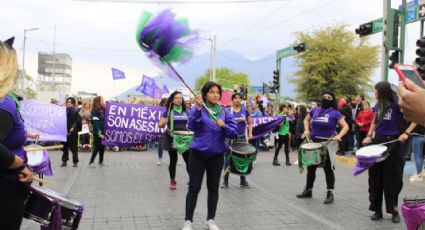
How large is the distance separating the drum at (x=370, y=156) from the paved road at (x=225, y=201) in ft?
2.62

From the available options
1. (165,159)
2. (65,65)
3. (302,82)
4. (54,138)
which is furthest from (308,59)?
(65,65)

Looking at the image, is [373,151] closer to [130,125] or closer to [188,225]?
[188,225]

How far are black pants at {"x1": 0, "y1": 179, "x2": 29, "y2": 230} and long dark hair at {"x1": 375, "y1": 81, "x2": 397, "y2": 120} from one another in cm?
537

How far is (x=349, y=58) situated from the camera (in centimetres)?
4497

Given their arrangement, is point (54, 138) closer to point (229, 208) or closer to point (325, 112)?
point (229, 208)

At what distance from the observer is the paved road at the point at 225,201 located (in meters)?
6.59

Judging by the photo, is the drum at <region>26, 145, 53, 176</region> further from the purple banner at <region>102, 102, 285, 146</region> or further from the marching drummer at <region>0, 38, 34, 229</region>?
the purple banner at <region>102, 102, 285, 146</region>

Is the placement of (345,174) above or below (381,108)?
below

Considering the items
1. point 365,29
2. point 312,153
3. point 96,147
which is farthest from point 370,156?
point 365,29

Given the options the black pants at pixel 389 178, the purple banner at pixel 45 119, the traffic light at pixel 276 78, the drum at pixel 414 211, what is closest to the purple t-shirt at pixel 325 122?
the black pants at pixel 389 178

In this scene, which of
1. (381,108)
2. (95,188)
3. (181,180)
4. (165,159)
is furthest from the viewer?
(165,159)

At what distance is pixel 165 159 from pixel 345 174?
5.83 meters

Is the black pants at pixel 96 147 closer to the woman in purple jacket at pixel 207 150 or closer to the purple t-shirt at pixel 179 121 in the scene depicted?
the purple t-shirt at pixel 179 121

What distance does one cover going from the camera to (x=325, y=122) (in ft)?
26.9
